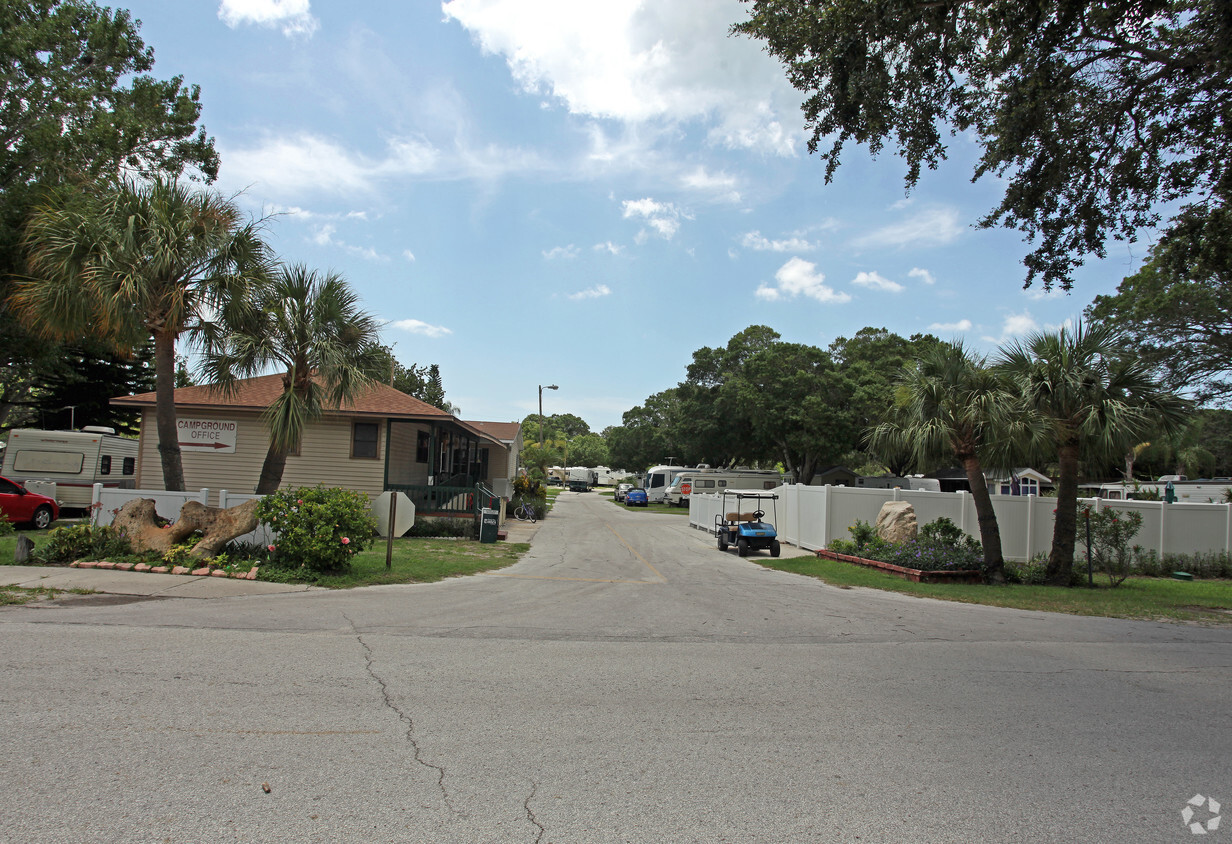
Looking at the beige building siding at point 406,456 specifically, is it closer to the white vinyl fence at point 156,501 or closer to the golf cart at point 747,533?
the white vinyl fence at point 156,501

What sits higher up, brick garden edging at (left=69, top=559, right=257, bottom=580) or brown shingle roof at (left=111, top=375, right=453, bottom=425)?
brown shingle roof at (left=111, top=375, right=453, bottom=425)

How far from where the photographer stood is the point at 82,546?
1160 centimetres

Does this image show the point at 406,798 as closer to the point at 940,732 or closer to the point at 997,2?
the point at 940,732

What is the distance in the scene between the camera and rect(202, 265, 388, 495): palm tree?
13648 mm

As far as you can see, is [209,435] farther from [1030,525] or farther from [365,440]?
[1030,525]

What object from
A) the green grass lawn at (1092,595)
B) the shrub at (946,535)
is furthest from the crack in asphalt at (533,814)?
the shrub at (946,535)

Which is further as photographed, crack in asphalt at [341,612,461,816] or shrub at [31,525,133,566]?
shrub at [31,525,133,566]

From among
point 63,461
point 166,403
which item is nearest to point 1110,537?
point 166,403

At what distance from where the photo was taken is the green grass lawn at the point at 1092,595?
10.9m

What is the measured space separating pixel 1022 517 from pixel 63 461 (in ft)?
91.1

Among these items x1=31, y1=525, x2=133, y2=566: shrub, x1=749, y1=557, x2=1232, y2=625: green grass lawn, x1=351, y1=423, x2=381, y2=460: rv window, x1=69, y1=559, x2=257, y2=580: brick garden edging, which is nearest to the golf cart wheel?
x1=351, y1=423, x2=381, y2=460: rv window

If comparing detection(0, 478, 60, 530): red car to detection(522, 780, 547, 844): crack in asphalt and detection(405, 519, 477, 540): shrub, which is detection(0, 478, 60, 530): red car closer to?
detection(405, 519, 477, 540): shrub

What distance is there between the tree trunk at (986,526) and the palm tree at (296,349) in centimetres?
1232

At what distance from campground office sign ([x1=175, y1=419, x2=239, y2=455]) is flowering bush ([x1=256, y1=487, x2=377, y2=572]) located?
1011cm
